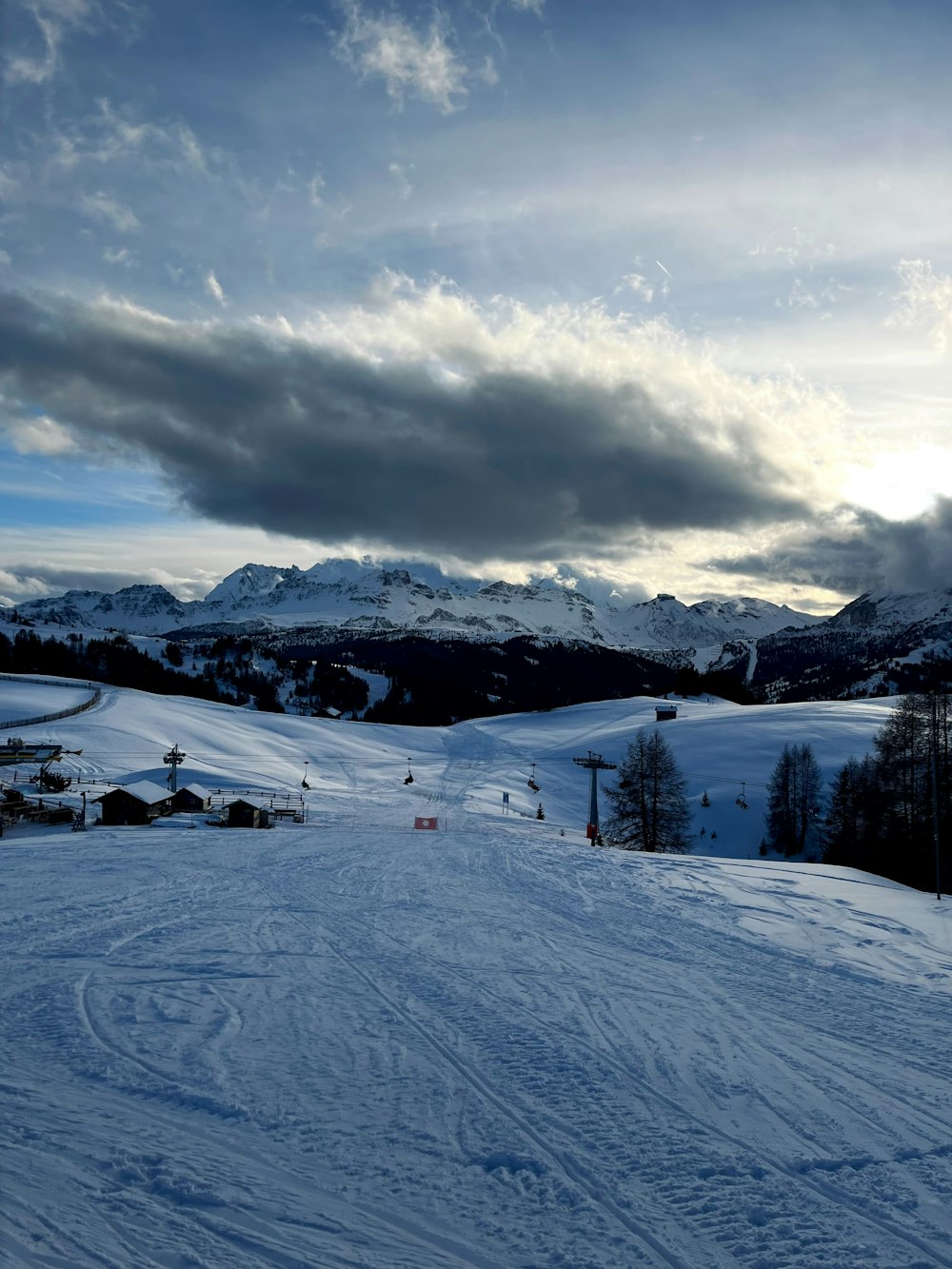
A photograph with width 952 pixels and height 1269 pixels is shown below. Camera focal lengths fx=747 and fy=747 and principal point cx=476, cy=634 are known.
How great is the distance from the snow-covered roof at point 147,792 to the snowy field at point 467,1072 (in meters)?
13.9

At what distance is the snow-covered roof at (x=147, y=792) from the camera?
1463 inches

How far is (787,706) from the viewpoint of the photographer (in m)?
97.0

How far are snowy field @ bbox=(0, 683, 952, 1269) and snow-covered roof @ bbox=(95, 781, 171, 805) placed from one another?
13864 millimetres

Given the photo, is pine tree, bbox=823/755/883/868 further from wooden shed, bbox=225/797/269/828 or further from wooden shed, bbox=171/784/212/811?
wooden shed, bbox=171/784/212/811

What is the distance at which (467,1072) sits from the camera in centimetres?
981

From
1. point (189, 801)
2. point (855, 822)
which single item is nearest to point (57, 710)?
point (189, 801)

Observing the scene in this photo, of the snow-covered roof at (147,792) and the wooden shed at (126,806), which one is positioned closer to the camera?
the wooden shed at (126,806)

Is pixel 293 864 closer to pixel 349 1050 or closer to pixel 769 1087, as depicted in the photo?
pixel 349 1050

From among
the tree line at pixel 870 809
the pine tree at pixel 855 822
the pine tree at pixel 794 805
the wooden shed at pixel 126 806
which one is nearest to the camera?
the tree line at pixel 870 809

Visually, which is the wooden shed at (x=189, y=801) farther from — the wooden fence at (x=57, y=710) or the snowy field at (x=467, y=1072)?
the wooden fence at (x=57, y=710)

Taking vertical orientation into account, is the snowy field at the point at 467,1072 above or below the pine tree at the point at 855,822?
above

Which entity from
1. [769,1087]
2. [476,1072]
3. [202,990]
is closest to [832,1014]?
[769,1087]

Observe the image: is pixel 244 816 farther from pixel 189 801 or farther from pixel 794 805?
pixel 794 805

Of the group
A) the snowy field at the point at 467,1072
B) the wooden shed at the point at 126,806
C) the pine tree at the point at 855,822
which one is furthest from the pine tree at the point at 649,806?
the wooden shed at the point at 126,806
